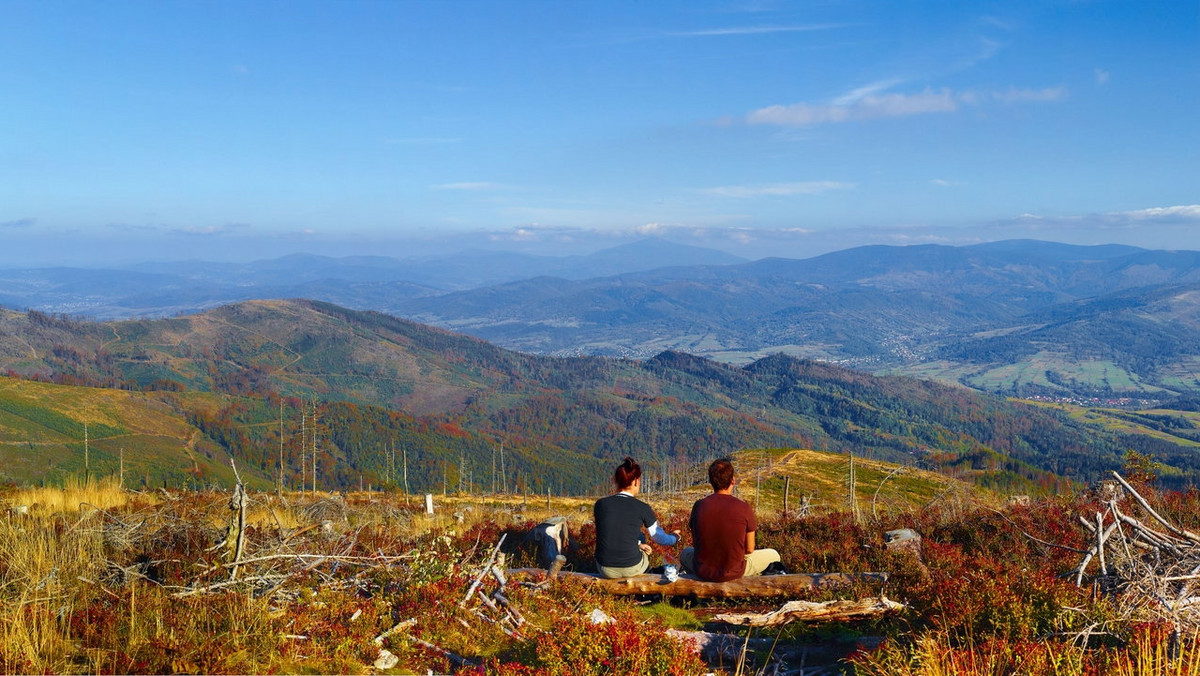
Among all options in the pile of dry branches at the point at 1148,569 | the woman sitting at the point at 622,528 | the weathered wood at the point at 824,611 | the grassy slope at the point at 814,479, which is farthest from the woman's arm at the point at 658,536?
the grassy slope at the point at 814,479

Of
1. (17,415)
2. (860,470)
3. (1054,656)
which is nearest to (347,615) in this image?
(1054,656)

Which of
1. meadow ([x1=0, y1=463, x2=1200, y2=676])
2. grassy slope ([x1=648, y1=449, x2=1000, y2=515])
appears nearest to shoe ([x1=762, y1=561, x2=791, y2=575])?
meadow ([x1=0, y1=463, x2=1200, y2=676])

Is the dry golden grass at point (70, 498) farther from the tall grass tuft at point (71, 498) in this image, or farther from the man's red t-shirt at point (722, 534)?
the man's red t-shirt at point (722, 534)

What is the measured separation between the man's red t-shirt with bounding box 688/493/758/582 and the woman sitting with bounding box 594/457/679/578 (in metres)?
0.63

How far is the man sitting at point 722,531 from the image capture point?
344 inches

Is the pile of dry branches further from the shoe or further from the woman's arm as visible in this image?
the woman's arm

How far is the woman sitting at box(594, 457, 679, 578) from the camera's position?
9.23 meters

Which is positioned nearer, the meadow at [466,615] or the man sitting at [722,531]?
the meadow at [466,615]

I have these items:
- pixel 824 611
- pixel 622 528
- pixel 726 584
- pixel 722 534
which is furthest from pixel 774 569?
pixel 622 528

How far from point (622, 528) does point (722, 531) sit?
1431mm

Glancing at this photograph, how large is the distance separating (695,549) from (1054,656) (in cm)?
462

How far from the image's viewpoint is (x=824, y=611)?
786 centimetres

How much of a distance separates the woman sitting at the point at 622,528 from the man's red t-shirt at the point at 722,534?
2.05 ft

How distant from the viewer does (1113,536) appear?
7.57m
